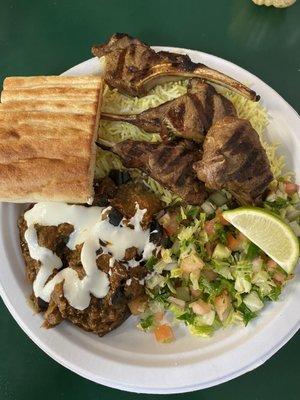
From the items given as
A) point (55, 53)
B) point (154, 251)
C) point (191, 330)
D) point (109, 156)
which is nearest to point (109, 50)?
point (109, 156)

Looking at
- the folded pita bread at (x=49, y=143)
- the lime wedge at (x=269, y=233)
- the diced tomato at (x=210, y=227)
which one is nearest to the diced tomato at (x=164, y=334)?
the diced tomato at (x=210, y=227)

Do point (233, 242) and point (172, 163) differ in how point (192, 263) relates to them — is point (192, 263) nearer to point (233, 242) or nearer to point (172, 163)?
point (233, 242)

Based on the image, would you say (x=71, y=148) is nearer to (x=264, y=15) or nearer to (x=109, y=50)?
(x=109, y=50)

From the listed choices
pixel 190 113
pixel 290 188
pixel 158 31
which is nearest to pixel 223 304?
pixel 290 188

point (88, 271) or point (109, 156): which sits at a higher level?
point (109, 156)

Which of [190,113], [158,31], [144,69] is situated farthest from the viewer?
[158,31]

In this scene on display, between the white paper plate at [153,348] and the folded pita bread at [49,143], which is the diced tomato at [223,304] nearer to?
the white paper plate at [153,348]
